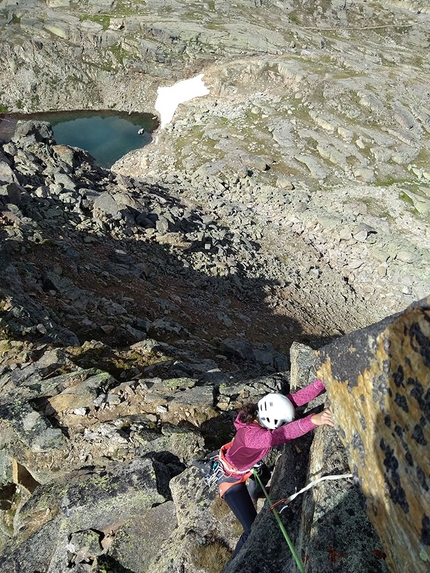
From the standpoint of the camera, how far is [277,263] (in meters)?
32.3

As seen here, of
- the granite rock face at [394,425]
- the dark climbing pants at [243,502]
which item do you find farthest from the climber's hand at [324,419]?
the dark climbing pants at [243,502]

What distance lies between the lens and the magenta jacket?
725 cm

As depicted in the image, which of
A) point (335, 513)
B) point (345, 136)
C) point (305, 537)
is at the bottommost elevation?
point (345, 136)

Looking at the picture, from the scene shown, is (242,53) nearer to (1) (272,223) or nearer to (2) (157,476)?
(1) (272,223)

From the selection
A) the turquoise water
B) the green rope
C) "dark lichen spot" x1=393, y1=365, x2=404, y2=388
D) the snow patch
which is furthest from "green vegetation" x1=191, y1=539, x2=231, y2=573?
the snow patch

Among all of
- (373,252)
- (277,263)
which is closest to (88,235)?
(277,263)

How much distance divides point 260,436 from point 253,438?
15 centimetres

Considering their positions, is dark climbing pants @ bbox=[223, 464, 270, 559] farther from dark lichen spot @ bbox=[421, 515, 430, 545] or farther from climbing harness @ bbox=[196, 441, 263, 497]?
dark lichen spot @ bbox=[421, 515, 430, 545]

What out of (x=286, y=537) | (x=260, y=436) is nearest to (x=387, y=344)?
(x=260, y=436)

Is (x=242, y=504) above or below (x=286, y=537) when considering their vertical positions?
below

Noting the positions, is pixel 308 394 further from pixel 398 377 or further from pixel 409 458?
pixel 409 458

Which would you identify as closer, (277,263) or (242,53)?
(277,263)

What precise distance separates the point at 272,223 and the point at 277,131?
22151 millimetres

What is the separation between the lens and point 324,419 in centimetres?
704
